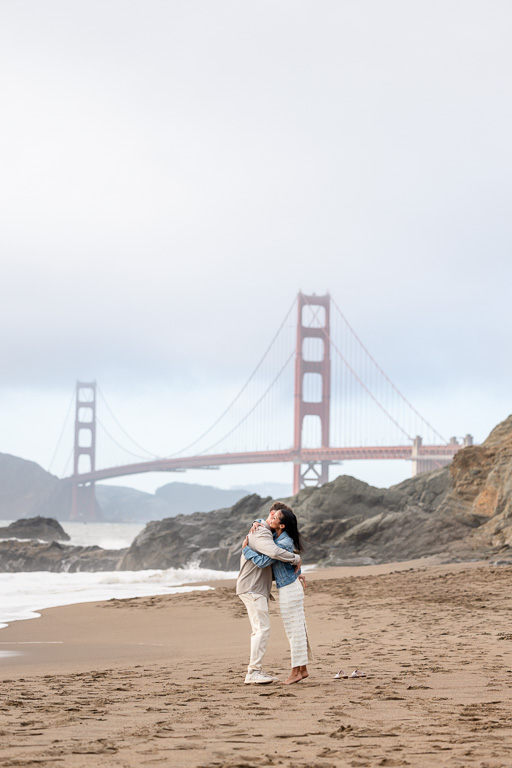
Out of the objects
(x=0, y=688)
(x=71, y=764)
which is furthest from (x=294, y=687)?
(x=71, y=764)

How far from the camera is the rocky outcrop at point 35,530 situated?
43.3 m

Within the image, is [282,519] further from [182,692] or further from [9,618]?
[9,618]

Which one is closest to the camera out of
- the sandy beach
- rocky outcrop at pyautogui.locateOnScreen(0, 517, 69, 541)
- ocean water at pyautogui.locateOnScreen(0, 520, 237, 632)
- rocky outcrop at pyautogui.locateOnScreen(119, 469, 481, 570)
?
the sandy beach

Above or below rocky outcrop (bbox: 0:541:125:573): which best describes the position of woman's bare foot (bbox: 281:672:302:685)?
above

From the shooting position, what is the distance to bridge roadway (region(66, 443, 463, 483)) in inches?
1665

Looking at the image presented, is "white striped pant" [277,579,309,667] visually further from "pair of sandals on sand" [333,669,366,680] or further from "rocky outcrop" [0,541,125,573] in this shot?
"rocky outcrop" [0,541,125,573]

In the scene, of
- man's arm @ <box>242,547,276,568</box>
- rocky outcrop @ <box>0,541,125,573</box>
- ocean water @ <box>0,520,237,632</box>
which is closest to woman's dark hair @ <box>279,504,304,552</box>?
man's arm @ <box>242,547,276,568</box>

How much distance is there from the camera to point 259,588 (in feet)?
17.3

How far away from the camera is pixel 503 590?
10133mm

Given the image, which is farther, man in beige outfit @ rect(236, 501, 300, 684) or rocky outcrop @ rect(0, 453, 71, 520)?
rocky outcrop @ rect(0, 453, 71, 520)

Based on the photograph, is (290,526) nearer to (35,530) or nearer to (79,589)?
(79,589)

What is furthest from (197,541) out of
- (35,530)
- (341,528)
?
(35,530)

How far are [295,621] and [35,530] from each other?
41.1m

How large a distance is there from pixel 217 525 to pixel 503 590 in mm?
20522
